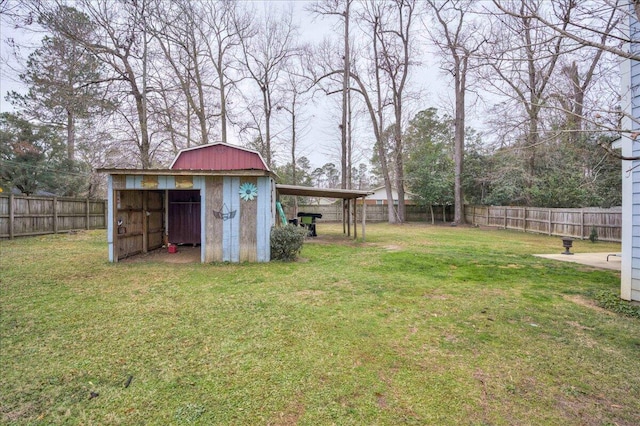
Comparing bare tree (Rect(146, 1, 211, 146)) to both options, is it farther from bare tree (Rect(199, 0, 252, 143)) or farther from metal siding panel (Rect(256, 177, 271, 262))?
metal siding panel (Rect(256, 177, 271, 262))

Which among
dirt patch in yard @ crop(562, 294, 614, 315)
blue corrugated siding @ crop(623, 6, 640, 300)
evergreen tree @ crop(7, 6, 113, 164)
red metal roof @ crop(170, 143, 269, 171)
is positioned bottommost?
dirt patch in yard @ crop(562, 294, 614, 315)

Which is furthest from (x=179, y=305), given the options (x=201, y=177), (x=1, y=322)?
(x=201, y=177)

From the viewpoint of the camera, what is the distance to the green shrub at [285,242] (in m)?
7.45

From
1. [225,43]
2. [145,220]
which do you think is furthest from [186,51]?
[145,220]

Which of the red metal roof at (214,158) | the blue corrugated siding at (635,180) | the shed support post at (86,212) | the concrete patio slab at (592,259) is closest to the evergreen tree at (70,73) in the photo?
the shed support post at (86,212)

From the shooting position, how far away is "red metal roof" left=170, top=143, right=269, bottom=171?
1277 cm

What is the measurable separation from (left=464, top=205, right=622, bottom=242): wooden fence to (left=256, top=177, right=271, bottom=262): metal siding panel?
40.7 ft

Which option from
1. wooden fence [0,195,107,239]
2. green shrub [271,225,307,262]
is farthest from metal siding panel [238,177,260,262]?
wooden fence [0,195,107,239]

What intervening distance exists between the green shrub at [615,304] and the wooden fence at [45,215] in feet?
52.4

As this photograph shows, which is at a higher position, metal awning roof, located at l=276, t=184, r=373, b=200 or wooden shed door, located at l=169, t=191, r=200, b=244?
metal awning roof, located at l=276, t=184, r=373, b=200

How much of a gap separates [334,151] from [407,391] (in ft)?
81.1

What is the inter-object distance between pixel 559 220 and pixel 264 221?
1342 cm

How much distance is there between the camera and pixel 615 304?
420 centimetres

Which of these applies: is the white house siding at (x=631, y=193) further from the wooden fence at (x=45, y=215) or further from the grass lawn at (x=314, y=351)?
the wooden fence at (x=45, y=215)
